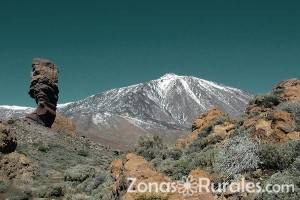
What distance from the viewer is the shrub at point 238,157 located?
1706 centimetres

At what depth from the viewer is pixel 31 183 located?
3262 cm

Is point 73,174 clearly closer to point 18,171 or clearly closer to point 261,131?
point 18,171

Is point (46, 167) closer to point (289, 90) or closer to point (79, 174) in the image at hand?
point (79, 174)

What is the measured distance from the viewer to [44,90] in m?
60.6

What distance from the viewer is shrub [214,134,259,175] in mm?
17062

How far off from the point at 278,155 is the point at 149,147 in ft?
59.6

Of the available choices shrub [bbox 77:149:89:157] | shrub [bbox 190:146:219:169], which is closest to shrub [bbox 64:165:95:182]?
shrub [bbox 190:146:219:169]

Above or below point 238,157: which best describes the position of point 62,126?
above

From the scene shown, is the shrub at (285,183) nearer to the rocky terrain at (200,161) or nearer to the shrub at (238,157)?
the rocky terrain at (200,161)

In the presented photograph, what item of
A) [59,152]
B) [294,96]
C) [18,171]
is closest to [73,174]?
[18,171]

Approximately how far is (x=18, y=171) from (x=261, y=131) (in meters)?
21.2

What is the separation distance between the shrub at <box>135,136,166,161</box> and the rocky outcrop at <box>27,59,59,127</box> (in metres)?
26.2

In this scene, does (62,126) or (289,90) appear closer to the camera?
(289,90)

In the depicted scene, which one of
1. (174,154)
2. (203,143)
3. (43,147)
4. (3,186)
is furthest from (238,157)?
(43,147)
